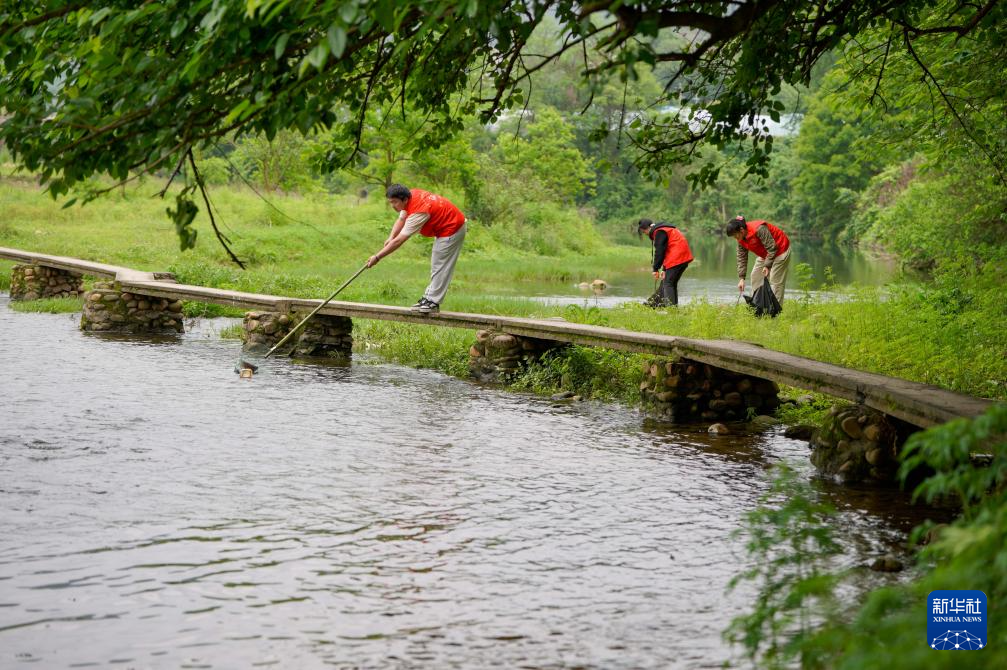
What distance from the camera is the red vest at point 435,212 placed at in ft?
42.5

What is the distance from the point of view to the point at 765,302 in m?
15.3

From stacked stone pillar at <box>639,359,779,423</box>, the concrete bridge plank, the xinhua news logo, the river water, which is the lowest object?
the river water

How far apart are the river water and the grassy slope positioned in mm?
2114

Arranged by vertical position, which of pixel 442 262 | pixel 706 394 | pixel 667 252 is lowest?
pixel 706 394

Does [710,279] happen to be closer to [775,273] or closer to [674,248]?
[674,248]

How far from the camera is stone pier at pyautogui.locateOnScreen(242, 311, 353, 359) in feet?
49.6

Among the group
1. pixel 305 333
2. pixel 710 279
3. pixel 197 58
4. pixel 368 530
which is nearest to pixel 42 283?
pixel 305 333

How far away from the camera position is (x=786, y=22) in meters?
7.82

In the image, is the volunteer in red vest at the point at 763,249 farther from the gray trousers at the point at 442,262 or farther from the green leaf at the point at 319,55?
the green leaf at the point at 319,55

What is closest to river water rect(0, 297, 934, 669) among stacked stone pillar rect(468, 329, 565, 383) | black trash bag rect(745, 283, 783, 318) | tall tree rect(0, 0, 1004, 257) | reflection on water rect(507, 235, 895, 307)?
stacked stone pillar rect(468, 329, 565, 383)

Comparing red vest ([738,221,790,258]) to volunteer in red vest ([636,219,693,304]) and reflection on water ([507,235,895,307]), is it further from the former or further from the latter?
volunteer in red vest ([636,219,693,304])

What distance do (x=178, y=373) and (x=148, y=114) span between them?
7.86 meters

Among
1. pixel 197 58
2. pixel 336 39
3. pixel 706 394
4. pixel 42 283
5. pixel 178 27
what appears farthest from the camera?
pixel 42 283

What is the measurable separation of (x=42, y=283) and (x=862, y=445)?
17.6m
